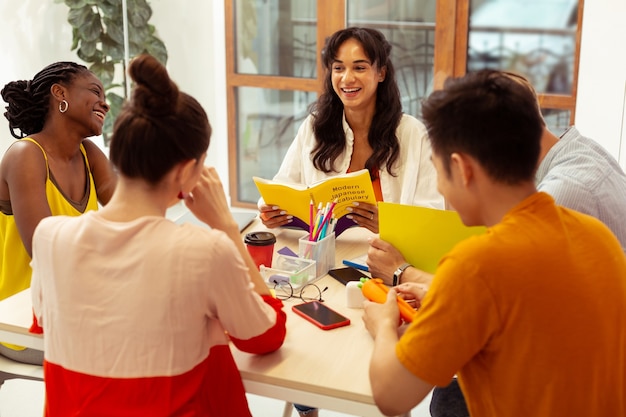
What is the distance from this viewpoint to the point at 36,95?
2047 millimetres

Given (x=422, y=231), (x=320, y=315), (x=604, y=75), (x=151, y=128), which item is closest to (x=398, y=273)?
(x=422, y=231)

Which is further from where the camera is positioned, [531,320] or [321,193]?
[321,193]

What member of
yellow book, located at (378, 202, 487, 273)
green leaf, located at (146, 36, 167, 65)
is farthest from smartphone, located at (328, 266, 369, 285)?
Result: green leaf, located at (146, 36, 167, 65)

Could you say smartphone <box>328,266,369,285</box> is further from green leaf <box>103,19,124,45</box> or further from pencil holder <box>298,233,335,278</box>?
green leaf <box>103,19,124,45</box>

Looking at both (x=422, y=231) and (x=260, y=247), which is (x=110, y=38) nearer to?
(x=260, y=247)

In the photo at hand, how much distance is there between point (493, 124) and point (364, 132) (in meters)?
1.52

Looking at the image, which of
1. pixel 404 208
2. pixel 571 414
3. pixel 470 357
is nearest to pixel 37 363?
pixel 404 208

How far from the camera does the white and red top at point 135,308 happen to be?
3.95 ft

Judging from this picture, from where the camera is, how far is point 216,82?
4805 millimetres

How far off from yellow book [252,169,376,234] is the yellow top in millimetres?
539

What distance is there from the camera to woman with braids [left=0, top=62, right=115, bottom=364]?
1.94 m

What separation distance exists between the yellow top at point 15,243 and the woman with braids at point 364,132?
2.57 ft

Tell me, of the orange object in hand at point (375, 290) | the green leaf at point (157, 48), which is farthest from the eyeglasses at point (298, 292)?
the green leaf at point (157, 48)

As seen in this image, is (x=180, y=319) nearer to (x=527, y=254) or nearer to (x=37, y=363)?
(x=527, y=254)
